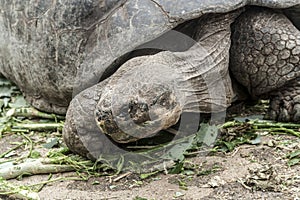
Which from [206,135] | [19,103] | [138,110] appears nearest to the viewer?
[138,110]

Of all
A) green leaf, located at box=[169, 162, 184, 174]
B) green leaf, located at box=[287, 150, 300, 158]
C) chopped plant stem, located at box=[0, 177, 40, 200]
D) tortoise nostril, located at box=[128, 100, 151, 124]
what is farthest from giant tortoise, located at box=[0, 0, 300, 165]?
green leaf, located at box=[287, 150, 300, 158]

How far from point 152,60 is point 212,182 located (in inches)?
32.0

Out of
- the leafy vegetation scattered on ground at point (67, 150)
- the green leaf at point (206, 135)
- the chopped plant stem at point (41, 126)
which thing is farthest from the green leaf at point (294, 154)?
the chopped plant stem at point (41, 126)

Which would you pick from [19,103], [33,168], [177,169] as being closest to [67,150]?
[33,168]

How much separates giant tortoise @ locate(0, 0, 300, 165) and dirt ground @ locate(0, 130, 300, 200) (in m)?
0.28

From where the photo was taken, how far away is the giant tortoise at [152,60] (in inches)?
142

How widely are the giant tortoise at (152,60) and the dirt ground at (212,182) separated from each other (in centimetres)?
28

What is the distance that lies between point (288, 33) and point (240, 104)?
695 millimetres

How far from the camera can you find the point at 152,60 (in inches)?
150

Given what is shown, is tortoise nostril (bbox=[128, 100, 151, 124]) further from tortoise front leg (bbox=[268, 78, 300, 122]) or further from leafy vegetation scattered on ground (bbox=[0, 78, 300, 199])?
tortoise front leg (bbox=[268, 78, 300, 122])

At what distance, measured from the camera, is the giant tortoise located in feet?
11.9

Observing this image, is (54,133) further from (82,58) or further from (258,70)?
(258,70)

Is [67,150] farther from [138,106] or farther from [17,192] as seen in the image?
[138,106]

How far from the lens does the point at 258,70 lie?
4.39m
